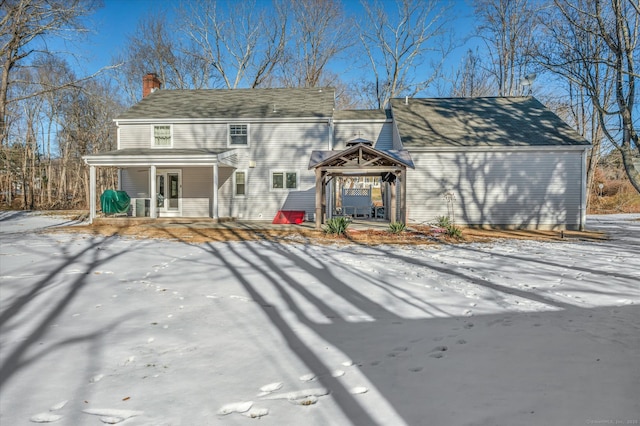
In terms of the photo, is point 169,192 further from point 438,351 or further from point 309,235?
point 438,351

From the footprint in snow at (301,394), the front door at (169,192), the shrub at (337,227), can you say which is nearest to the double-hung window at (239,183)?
the front door at (169,192)

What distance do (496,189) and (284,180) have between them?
906cm

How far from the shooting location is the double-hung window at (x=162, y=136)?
18.7m

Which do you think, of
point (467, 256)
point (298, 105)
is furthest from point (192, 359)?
point (298, 105)

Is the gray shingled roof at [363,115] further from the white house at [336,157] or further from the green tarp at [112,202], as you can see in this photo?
the green tarp at [112,202]

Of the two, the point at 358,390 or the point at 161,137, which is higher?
the point at 161,137

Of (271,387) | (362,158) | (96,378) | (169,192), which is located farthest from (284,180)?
(271,387)

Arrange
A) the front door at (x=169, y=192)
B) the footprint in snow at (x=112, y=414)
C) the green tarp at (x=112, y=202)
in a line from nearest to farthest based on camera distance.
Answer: the footprint in snow at (x=112, y=414) < the green tarp at (x=112, y=202) < the front door at (x=169, y=192)

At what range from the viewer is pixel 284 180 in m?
18.3

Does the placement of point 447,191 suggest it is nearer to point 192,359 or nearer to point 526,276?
point 526,276

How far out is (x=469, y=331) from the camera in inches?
174

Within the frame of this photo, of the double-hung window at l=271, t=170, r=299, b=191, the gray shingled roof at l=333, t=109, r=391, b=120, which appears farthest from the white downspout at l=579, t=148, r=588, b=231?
the double-hung window at l=271, t=170, r=299, b=191

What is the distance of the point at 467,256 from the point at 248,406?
7.63 meters

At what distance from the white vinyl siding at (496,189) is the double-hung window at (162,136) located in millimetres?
11195
